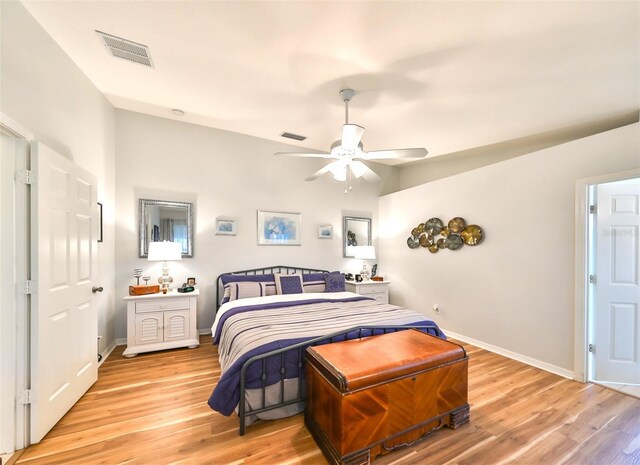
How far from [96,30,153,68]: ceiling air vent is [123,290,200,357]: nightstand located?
2.58 meters

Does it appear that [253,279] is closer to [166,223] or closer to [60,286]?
[166,223]

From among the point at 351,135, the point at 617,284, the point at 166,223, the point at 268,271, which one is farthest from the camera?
the point at 268,271

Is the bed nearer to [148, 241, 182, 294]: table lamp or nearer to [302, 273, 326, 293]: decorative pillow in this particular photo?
[302, 273, 326, 293]: decorative pillow

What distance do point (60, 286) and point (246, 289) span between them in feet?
6.47

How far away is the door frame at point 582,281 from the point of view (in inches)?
110

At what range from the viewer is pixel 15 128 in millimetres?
1742

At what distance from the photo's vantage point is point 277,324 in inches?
99.7

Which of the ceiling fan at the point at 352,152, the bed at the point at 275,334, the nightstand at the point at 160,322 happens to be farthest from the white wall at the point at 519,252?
the nightstand at the point at 160,322

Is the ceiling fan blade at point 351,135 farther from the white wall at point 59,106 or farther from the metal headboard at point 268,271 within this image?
the metal headboard at point 268,271

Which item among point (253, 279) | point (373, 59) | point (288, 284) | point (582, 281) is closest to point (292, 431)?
point (288, 284)

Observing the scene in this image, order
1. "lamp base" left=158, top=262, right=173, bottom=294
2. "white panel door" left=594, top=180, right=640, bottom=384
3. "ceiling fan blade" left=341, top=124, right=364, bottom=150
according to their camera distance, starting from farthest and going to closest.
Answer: "lamp base" left=158, top=262, right=173, bottom=294, "white panel door" left=594, top=180, right=640, bottom=384, "ceiling fan blade" left=341, top=124, right=364, bottom=150

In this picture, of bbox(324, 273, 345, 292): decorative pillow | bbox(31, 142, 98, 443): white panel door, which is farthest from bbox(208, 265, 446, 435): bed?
bbox(31, 142, 98, 443): white panel door

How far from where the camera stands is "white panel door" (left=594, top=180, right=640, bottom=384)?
2684mm

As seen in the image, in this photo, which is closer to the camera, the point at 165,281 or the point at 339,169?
the point at 339,169
